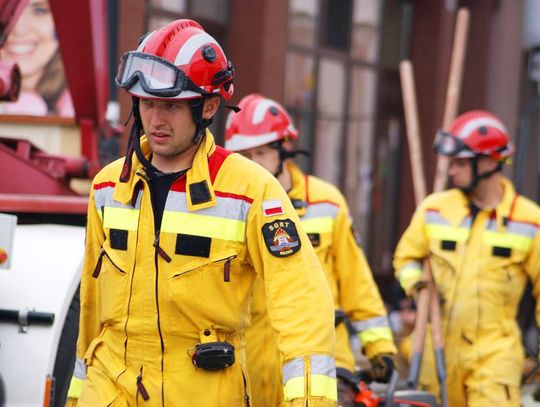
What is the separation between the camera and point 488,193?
5.68m

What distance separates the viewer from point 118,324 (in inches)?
122

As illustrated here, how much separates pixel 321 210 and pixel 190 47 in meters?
2.08

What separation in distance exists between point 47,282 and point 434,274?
8.81ft

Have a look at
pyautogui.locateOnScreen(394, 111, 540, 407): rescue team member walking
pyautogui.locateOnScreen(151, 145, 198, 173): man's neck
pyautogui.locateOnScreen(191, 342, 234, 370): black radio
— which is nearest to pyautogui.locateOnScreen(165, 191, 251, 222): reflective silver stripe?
pyautogui.locateOnScreen(151, 145, 198, 173): man's neck

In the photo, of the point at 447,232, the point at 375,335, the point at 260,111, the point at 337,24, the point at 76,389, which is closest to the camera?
the point at 76,389

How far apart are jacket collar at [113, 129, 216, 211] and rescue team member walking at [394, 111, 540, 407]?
8.87 feet

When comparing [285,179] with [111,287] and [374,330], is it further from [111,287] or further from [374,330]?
[111,287]

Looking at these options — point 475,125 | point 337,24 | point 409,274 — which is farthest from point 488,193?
point 337,24

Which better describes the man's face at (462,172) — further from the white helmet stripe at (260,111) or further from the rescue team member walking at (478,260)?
the white helmet stripe at (260,111)

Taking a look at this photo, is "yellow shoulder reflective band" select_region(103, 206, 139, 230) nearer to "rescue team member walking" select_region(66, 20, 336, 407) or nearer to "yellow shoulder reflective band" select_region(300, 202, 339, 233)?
"rescue team member walking" select_region(66, 20, 336, 407)

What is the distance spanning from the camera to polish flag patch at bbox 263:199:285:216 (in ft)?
9.96

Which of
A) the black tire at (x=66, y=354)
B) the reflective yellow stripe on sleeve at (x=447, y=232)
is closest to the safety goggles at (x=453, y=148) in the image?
the reflective yellow stripe on sleeve at (x=447, y=232)

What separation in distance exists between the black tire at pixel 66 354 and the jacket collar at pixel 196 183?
78 cm

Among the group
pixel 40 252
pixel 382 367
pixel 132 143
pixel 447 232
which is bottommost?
pixel 382 367
